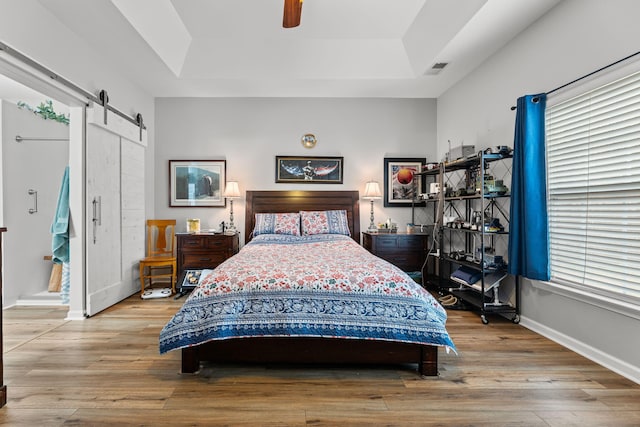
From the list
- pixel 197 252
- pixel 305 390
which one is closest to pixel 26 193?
pixel 197 252

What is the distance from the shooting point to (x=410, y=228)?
4816mm

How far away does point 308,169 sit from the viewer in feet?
16.5

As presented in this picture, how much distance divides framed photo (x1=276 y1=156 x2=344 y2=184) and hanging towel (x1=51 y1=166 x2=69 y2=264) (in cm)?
253

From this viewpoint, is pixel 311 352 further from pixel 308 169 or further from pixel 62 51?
pixel 62 51

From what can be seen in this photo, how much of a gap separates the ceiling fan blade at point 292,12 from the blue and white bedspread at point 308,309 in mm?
1803

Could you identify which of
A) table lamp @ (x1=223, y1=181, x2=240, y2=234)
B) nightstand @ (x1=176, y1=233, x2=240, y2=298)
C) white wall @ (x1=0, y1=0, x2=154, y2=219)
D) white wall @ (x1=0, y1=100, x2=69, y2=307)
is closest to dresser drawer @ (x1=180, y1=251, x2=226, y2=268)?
nightstand @ (x1=176, y1=233, x2=240, y2=298)

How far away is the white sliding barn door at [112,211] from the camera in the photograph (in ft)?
11.4

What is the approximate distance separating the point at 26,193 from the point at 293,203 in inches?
128

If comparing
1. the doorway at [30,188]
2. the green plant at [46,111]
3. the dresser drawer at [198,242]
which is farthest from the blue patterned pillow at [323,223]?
the green plant at [46,111]

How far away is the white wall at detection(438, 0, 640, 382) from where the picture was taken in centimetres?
227

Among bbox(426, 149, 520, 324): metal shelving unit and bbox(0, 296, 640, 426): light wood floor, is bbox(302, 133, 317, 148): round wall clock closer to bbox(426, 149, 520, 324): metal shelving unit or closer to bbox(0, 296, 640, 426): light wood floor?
bbox(426, 149, 520, 324): metal shelving unit

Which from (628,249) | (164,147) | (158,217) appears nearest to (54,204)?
(158,217)

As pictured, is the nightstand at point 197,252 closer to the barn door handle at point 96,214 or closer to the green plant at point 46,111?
the barn door handle at point 96,214

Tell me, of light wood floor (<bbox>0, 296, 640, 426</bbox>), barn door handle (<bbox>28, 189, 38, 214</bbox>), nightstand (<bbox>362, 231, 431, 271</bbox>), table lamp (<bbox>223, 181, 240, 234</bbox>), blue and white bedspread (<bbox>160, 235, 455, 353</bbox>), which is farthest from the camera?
table lamp (<bbox>223, 181, 240, 234</bbox>)
